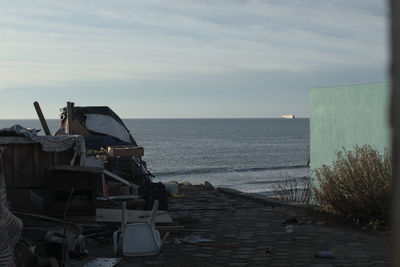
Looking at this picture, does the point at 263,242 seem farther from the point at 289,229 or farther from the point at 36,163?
the point at 36,163

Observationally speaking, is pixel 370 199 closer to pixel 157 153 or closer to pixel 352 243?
pixel 352 243

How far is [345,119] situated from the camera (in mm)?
14750

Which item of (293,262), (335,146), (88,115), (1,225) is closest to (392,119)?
(1,225)

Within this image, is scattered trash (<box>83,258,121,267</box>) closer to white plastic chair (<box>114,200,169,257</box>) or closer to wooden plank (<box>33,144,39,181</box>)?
white plastic chair (<box>114,200,169,257</box>)

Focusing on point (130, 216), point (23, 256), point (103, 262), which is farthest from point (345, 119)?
point (23, 256)

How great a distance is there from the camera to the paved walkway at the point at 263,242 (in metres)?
7.73

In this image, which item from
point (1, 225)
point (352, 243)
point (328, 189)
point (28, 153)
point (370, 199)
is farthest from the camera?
point (28, 153)

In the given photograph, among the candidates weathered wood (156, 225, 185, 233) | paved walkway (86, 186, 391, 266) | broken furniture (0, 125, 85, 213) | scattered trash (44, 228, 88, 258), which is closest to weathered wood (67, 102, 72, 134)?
broken furniture (0, 125, 85, 213)

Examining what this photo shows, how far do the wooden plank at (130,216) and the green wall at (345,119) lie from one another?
5.87 metres

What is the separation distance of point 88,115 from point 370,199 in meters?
10.7

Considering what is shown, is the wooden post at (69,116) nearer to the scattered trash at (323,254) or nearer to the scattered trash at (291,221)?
the scattered trash at (291,221)

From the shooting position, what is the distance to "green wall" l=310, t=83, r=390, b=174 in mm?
13547

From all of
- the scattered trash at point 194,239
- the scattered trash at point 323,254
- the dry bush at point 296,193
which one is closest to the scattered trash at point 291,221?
the scattered trash at point 194,239

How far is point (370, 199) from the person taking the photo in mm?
9547
